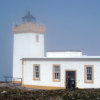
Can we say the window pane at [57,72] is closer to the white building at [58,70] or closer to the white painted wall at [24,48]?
the white building at [58,70]

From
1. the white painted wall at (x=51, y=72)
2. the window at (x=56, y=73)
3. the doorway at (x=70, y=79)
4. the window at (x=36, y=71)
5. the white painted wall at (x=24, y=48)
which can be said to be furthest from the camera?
the white painted wall at (x=24, y=48)

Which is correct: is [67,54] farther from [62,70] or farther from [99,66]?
[99,66]

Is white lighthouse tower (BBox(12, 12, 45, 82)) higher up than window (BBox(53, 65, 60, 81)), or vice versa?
white lighthouse tower (BBox(12, 12, 45, 82))

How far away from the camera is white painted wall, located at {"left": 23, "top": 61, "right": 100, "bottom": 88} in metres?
23.9

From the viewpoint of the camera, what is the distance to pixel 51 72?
25.7m

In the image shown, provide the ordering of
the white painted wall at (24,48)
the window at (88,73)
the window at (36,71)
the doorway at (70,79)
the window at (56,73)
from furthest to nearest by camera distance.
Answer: the white painted wall at (24,48) < the window at (36,71) < the window at (56,73) < the doorway at (70,79) < the window at (88,73)

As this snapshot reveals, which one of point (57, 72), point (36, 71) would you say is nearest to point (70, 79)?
point (57, 72)

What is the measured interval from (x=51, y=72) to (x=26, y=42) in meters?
6.96

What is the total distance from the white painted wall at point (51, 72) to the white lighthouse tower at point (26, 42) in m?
4.32

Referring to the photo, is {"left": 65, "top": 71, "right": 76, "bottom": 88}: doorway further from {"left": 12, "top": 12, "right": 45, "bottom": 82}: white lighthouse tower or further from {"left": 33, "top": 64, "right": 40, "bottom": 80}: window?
{"left": 12, "top": 12, "right": 45, "bottom": 82}: white lighthouse tower

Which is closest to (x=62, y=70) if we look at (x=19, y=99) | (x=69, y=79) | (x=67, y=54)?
(x=69, y=79)

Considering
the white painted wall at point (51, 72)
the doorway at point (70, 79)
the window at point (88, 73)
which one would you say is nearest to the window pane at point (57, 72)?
the white painted wall at point (51, 72)

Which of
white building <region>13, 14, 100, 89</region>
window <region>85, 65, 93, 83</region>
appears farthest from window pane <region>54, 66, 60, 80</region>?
window <region>85, 65, 93, 83</region>

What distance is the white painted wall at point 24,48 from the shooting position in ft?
103
